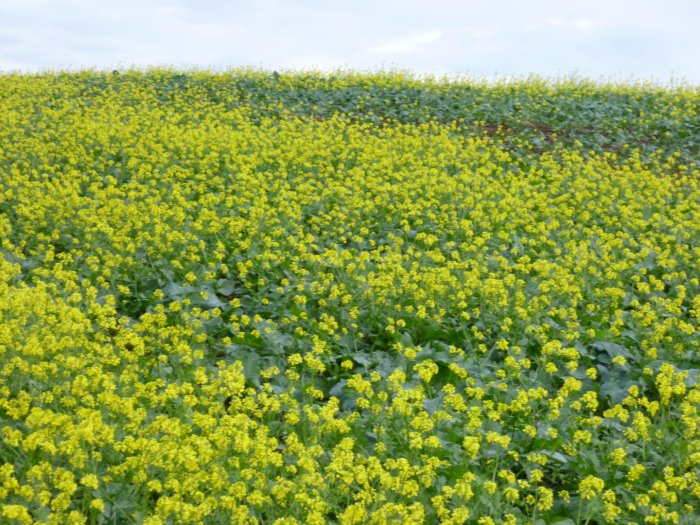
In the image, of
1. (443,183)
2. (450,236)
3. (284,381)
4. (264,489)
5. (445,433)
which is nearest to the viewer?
(264,489)

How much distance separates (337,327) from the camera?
6430 millimetres

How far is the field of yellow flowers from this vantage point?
4.13 meters

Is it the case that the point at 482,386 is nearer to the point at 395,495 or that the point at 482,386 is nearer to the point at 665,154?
the point at 395,495

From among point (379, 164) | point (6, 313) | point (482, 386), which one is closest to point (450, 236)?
point (379, 164)

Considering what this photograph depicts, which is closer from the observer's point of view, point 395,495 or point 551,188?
point 395,495

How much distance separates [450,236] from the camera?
31.3 ft

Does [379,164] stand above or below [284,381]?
above

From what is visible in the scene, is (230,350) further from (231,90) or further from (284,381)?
(231,90)

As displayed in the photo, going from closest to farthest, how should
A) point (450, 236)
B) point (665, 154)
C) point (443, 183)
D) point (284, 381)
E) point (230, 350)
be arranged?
point (284, 381) → point (230, 350) → point (450, 236) → point (443, 183) → point (665, 154)

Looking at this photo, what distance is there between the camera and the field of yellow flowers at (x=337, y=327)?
413 cm

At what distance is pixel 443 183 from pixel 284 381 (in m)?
6.17

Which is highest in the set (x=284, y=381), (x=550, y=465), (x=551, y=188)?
(x=551, y=188)

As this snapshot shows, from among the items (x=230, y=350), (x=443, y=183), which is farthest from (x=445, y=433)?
(x=443, y=183)

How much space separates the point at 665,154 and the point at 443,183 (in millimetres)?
7191
